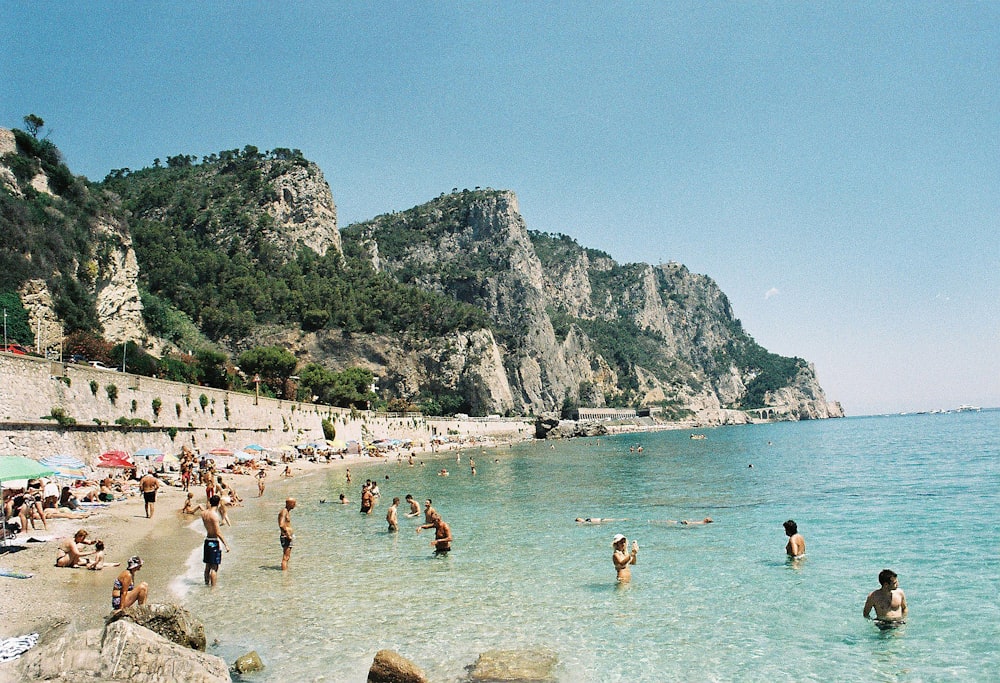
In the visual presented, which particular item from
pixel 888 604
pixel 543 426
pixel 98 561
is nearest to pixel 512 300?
pixel 543 426

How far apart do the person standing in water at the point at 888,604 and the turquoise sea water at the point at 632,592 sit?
0.79 feet

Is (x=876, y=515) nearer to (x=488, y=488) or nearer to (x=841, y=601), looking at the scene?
(x=841, y=601)

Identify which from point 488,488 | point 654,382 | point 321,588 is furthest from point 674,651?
point 654,382

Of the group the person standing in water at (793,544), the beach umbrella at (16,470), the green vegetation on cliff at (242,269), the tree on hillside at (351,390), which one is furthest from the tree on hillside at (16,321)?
the green vegetation on cliff at (242,269)

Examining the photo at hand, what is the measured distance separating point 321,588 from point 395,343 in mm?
92803

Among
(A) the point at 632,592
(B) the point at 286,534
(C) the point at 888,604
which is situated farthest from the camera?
(B) the point at 286,534

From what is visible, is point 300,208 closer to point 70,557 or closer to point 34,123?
point 34,123

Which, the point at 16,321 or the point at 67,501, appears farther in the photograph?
the point at 16,321

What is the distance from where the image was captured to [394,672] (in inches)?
305

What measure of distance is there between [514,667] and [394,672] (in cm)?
163

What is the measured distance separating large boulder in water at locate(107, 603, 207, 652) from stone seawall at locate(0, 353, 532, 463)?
629 inches

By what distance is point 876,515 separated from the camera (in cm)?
2108

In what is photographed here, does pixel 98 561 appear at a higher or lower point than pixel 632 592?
higher

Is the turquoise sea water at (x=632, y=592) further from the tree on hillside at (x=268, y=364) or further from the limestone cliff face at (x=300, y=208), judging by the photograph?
the limestone cliff face at (x=300, y=208)
